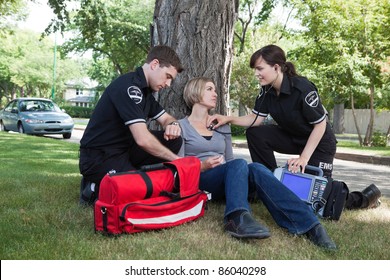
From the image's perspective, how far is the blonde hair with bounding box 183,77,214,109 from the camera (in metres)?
4.68

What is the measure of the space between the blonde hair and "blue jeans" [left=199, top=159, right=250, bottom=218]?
35.0 inches

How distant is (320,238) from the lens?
10.9 feet

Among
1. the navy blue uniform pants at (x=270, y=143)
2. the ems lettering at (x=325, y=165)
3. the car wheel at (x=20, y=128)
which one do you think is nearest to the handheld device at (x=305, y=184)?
the ems lettering at (x=325, y=165)

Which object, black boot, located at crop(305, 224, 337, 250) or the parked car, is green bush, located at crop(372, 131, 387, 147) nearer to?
the parked car

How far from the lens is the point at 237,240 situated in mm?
3354

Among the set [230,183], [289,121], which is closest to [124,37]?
[289,121]

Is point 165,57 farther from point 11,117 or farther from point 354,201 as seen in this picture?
point 11,117

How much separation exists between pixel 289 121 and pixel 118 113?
5.41 feet

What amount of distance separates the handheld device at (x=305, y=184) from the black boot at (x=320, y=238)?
73 centimetres

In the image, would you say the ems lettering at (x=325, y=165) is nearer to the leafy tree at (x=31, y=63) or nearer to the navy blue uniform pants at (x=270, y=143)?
the navy blue uniform pants at (x=270, y=143)

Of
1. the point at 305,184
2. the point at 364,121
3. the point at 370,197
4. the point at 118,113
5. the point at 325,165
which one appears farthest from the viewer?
the point at 364,121

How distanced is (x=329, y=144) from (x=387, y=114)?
2966 cm

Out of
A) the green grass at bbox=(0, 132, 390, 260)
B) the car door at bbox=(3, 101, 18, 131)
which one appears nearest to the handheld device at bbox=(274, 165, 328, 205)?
the green grass at bbox=(0, 132, 390, 260)

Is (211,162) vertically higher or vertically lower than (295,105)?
lower
